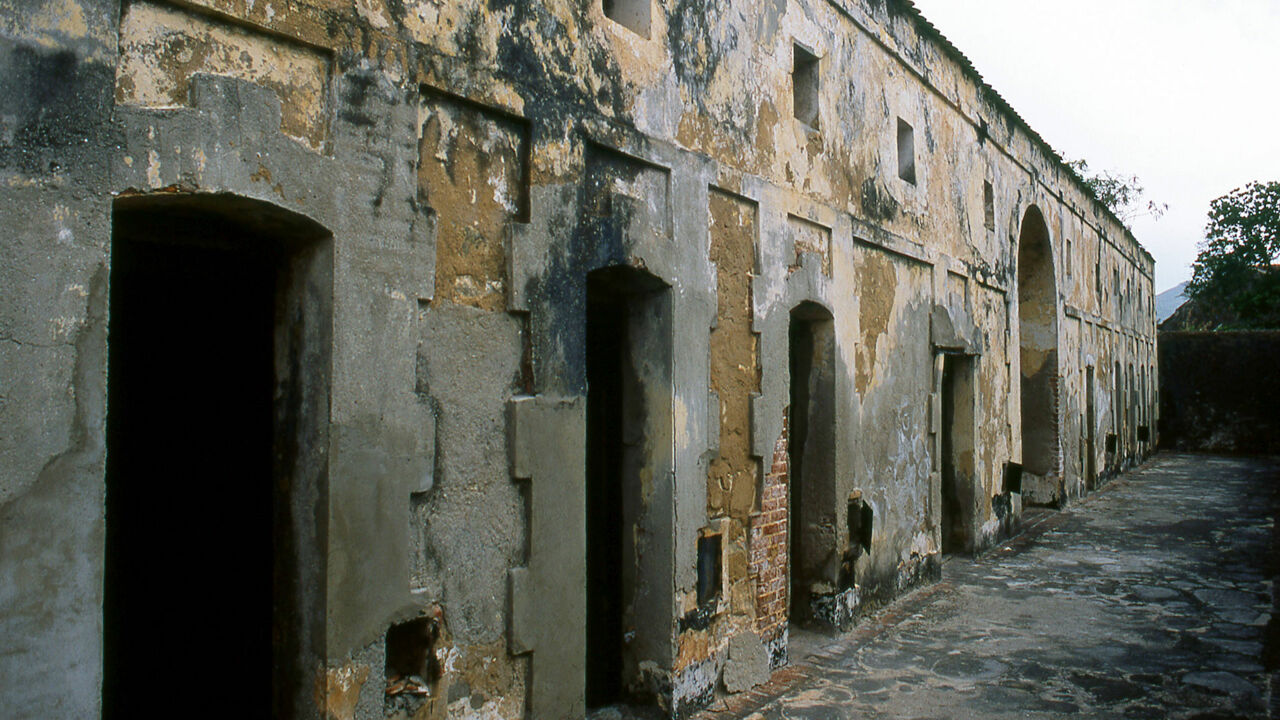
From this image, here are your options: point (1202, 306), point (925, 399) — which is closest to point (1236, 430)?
point (1202, 306)

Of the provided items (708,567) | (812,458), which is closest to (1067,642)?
(812,458)

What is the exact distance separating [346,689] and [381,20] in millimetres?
2608

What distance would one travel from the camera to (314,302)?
3.46m

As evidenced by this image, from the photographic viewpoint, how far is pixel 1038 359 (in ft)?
49.8

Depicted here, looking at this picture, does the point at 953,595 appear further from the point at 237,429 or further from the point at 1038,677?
the point at 237,429

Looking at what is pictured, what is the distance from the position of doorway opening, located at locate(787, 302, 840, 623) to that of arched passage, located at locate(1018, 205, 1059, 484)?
9.28 m

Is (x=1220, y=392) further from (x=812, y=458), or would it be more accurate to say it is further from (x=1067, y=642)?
(x=812, y=458)

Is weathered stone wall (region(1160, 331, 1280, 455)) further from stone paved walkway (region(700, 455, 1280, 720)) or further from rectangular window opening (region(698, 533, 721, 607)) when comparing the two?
rectangular window opening (region(698, 533, 721, 607))

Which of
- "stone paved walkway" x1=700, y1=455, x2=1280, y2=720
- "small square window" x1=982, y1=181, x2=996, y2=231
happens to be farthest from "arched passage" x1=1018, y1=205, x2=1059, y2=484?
"small square window" x1=982, y1=181, x2=996, y2=231

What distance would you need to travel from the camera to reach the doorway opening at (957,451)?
34.3ft

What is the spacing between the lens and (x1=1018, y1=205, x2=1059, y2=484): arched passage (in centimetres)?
1498

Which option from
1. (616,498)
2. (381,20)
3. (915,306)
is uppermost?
(381,20)

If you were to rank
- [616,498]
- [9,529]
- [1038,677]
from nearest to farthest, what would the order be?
[9,529] → [616,498] → [1038,677]

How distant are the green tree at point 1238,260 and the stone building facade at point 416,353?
33433 mm
